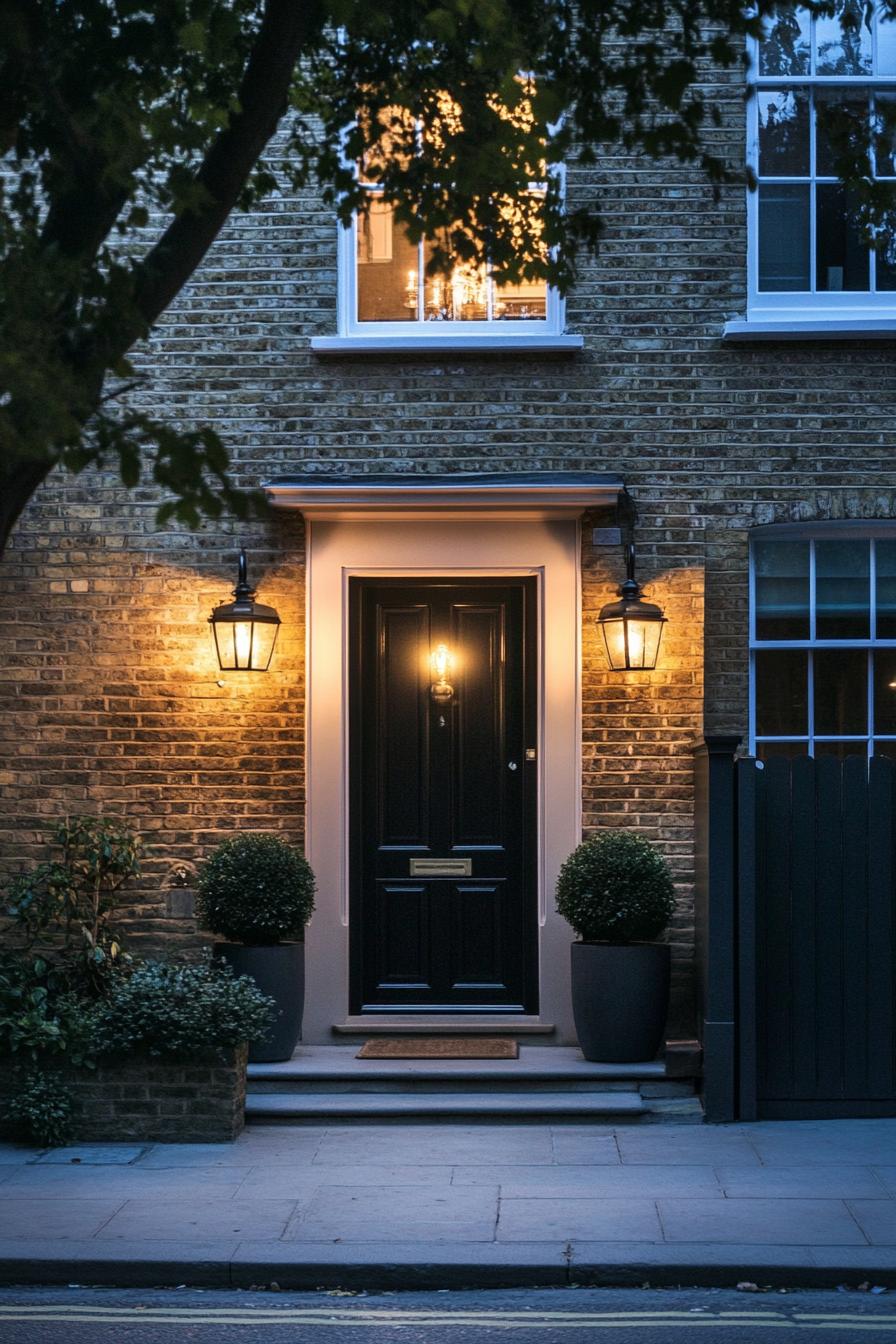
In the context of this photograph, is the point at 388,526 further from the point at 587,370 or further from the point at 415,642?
the point at 587,370

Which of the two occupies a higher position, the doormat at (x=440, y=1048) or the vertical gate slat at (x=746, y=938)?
the vertical gate slat at (x=746, y=938)

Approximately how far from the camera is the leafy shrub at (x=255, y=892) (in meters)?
9.88

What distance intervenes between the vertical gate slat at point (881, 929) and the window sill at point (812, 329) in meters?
2.94

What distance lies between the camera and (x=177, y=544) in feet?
35.6

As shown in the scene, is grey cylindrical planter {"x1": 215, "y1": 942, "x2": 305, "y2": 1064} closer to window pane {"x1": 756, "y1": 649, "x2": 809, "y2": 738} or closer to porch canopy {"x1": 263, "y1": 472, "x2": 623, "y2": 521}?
porch canopy {"x1": 263, "y1": 472, "x2": 623, "y2": 521}

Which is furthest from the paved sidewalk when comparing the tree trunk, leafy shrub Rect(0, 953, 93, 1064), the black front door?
the tree trunk

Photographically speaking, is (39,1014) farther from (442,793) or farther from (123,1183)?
(442,793)

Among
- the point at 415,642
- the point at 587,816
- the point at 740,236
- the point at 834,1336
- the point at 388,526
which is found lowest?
the point at 834,1336

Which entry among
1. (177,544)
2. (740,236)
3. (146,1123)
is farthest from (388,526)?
(146,1123)

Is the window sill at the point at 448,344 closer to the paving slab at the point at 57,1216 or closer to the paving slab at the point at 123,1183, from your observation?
the paving slab at the point at 123,1183

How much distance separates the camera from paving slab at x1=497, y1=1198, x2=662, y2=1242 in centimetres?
702

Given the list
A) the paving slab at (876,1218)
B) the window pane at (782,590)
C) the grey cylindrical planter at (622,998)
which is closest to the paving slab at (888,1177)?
the paving slab at (876,1218)

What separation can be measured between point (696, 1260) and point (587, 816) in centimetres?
434

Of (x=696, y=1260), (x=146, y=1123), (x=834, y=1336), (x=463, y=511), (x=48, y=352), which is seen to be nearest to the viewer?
(x=48, y=352)
